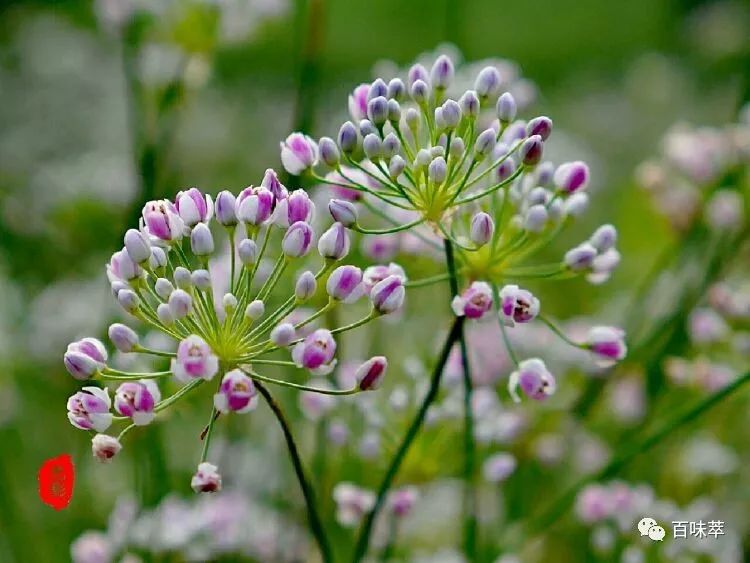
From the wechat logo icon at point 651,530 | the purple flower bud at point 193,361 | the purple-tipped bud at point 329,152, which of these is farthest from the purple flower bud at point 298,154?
the wechat logo icon at point 651,530

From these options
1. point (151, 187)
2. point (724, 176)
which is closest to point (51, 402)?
point (151, 187)

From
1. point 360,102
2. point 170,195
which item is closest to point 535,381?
point 360,102

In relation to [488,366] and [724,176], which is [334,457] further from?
[724,176]

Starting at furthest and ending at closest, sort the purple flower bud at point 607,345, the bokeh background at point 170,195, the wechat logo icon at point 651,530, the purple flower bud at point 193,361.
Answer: the bokeh background at point 170,195 < the wechat logo icon at point 651,530 < the purple flower bud at point 607,345 < the purple flower bud at point 193,361

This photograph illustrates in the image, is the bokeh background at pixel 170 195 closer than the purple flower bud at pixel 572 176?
No

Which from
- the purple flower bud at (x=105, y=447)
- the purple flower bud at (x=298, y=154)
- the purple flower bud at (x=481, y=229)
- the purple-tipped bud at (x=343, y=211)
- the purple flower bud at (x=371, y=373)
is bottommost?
the purple flower bud at (x=105, y=447)

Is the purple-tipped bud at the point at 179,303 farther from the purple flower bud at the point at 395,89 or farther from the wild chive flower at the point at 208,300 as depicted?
the purple flower bud at the point at 395,89
